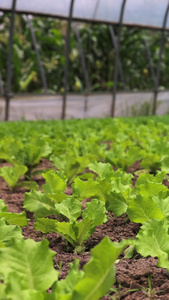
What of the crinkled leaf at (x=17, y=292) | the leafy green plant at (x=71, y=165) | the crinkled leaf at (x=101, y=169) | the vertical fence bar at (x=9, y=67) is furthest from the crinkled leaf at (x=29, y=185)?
the vertical fence bar at (x=9, y=67)

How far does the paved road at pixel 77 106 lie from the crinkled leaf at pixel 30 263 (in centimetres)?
861

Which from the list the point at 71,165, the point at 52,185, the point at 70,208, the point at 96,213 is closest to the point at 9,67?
the point at 71,165

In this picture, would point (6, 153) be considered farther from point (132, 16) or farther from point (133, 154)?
point (132, 16)

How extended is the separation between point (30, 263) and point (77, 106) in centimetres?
1031

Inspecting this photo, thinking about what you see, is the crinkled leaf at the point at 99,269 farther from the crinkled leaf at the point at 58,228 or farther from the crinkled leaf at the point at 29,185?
the crinkled leaf at the point at 29,185

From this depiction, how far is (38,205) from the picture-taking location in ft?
7.56

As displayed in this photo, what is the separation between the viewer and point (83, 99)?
38.8 feet

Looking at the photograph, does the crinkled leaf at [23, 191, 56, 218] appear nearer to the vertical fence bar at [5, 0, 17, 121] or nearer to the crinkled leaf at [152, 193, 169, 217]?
the crinkled leaf at [152, 193, 169, 217]

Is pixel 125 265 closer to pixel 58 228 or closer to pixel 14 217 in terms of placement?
pixel 58 228

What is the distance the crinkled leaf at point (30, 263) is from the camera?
52.4 inches

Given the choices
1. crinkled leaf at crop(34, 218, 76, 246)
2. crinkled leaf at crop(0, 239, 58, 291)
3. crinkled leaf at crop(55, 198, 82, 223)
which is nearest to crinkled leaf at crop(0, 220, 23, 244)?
crinkled leaf at crop(34, 218, 76, 246)

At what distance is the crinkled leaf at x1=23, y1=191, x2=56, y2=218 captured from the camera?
7.51 feet

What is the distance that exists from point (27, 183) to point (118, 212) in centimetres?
96

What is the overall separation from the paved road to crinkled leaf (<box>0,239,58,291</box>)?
8611mm
